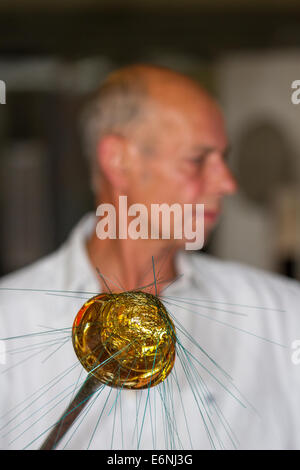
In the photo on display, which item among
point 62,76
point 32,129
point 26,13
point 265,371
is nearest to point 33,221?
point 32,129

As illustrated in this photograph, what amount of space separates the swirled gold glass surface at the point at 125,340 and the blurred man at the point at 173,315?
0.09 metres

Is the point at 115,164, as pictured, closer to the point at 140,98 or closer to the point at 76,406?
the point at 140,98

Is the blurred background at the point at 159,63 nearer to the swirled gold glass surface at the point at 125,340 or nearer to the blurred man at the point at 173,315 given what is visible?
the blurred man at the point at 173,315

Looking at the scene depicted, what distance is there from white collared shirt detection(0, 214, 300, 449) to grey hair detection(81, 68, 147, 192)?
0.13 meters

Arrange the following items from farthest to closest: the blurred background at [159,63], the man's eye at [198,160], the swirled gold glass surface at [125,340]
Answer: the blurred background at [159,63]
the man's eye at [198,160]
the swirled gold glass surface at [125,340]

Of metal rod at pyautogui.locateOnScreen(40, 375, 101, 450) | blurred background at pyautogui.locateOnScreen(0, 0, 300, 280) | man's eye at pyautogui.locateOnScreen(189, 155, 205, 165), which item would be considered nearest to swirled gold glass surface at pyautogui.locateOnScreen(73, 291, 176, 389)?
metal rod at pyautogui.locateOnScreen(40, 375, 101, 450)

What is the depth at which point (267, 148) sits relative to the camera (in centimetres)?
189

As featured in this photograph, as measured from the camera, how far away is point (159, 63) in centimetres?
163

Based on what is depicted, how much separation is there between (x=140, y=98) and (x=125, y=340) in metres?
0.27

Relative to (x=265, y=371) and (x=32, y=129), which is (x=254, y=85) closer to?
(x=32, y=129)

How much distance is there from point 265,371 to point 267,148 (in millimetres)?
1499

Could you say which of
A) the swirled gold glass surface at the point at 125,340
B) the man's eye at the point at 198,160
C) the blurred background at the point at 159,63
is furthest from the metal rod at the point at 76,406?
the blurred background at the point at 159,63

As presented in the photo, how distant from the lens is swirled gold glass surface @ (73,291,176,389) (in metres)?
0.23

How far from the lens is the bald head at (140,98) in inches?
16.7
